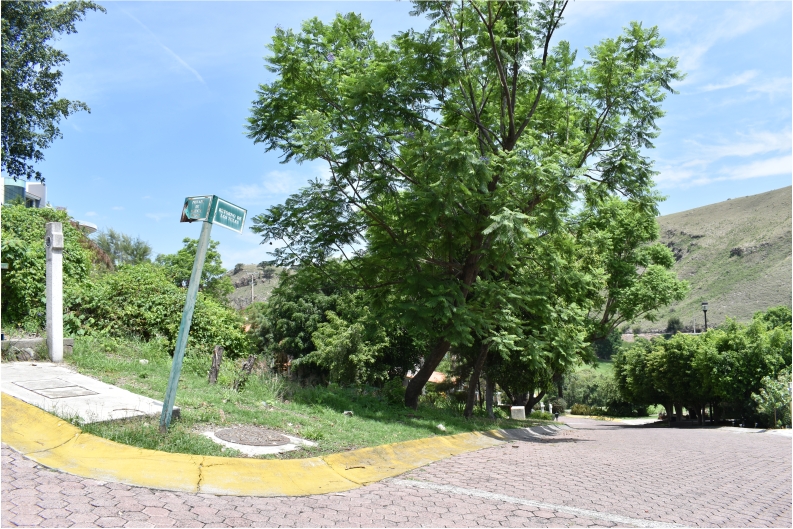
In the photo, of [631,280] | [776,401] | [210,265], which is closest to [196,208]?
[631,280]

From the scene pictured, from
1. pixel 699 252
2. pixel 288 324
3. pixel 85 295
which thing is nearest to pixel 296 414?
pixel 85 295

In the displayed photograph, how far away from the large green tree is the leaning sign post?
5498 millimetres

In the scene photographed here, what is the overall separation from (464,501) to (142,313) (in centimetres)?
959

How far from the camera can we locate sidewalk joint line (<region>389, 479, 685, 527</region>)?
550 cm

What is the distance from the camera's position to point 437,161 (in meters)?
11.4

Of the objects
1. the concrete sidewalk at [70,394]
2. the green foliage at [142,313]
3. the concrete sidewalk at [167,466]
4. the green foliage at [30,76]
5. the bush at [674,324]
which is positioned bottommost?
the concrete sidewalk at [167,466]

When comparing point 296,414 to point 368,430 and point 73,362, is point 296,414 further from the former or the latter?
point 73,362

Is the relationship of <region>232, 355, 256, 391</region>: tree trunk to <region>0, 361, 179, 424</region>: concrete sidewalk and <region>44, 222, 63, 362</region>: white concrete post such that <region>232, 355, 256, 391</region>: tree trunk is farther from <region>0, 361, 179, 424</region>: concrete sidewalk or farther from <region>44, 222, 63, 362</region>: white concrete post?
<region>44, 222, 63, 362</region>: white concrete post

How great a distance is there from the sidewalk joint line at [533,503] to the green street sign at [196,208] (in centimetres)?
378

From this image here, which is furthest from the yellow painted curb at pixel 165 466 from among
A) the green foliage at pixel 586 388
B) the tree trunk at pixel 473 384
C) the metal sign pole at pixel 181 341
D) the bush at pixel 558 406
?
the green foliage at pixel 586 388

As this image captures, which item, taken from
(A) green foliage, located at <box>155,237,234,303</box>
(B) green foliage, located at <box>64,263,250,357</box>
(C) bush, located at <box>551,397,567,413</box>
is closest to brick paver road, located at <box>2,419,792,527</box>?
(B) green foliage, located at <box>64,263,250,357</box>

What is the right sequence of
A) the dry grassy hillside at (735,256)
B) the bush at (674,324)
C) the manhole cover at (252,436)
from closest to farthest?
the manhole cover at (252,436), the dry grassy hillside at (735,256), the bush at (674,324)

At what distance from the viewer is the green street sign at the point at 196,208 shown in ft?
21.4

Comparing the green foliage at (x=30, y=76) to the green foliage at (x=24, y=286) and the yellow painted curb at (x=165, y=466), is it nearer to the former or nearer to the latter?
the green foliage at (x=24, y=286)
